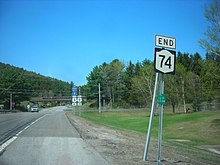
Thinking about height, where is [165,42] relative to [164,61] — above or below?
above

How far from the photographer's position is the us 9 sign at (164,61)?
8953 millimetres

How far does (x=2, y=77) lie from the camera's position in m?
101

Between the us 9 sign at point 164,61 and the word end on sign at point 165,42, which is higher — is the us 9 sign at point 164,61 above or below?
below

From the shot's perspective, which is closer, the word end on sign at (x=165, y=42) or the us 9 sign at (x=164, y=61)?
the us 9 sign at (x=164, y=61)

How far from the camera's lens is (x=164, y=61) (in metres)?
9.07

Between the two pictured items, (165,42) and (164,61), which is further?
(165,42)

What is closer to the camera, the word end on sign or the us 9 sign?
the us 9 sign

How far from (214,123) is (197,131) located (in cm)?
381

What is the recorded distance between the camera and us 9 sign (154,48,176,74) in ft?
29.4

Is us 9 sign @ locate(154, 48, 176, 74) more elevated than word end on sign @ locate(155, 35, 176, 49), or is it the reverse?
word end on sign @ locate(155, 35, 176, 49)

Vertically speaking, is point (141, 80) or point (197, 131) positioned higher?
point (141, 80)

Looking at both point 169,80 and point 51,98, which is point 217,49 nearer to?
point 169,80

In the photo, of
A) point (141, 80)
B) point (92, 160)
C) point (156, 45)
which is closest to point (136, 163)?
point (92, 160)

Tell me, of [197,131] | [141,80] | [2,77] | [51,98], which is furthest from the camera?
[51,98]
